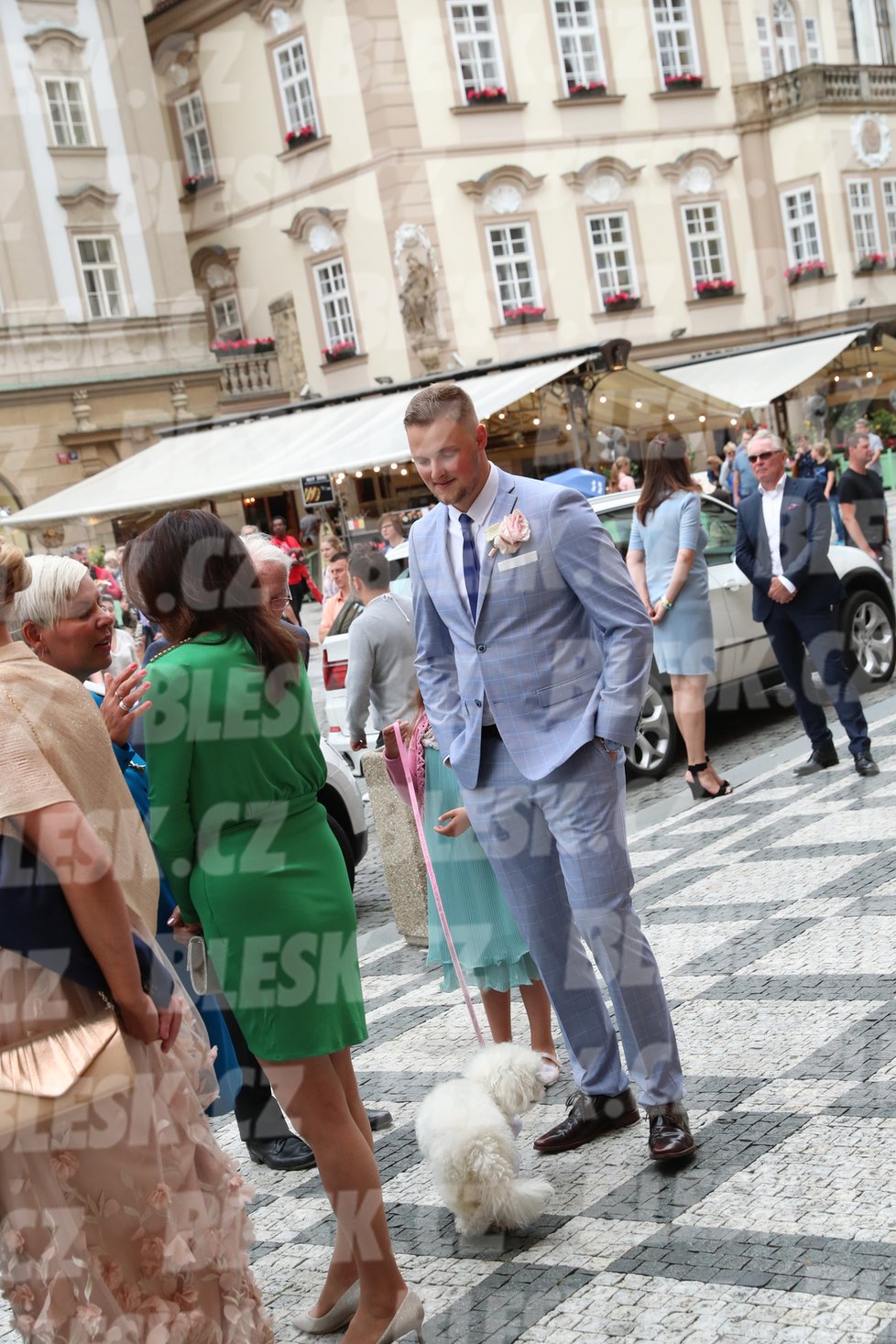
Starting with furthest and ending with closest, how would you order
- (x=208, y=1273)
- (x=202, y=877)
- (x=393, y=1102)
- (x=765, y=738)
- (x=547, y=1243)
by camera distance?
1. (x=765, y=738)
2. (x=393, y=1102)
3. (x=547, y=1243)
4. (x=202, y=877)
5. (x=208, y=1273)

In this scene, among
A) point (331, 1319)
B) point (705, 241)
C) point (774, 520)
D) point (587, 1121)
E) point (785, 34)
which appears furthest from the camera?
point (785, 34)

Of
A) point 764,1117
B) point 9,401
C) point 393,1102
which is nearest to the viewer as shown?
point 764,1117

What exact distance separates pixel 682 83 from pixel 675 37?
1.20 m

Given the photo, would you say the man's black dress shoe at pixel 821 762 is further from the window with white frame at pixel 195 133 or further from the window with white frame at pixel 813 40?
the window with white frame at pixel 813 40

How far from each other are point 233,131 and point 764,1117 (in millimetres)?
34837

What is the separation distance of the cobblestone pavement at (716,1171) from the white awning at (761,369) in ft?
79.4

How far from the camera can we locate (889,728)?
9.20 metres

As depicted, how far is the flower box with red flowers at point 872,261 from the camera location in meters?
37.0

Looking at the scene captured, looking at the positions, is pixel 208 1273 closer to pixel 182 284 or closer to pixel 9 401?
pixel 9 401

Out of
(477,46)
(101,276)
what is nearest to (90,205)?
(101,276)

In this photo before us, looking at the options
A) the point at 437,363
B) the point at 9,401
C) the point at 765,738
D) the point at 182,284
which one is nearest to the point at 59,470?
the point at 9,401

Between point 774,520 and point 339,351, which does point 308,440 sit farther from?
point 774,520

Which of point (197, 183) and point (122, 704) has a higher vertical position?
point (197, 183)

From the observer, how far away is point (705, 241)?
120ft
